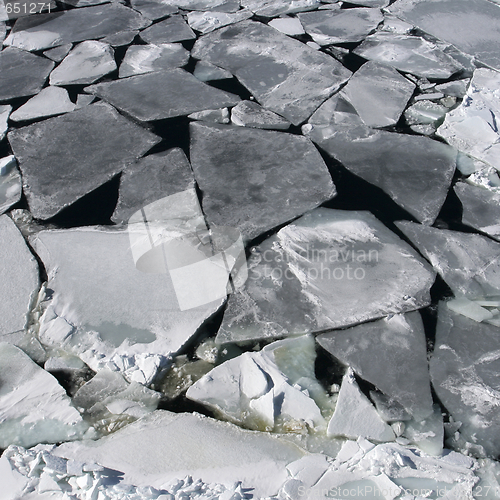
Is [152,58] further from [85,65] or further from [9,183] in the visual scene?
[9,183]

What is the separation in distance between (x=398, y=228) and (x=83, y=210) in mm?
1111

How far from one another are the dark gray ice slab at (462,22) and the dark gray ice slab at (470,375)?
1.66 metres

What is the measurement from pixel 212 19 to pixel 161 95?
37.2 inches

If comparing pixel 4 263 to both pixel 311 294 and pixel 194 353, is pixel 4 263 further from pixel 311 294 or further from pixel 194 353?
pixel 311 294

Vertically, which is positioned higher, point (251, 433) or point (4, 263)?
point (4, 263)

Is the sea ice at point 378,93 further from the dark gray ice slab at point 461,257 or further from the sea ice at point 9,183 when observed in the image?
the sea ice at point 9,183

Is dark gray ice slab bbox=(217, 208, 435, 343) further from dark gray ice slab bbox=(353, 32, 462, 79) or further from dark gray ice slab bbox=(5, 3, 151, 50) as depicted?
dark gray ice slab bbox=(5, 3, 151, 50)

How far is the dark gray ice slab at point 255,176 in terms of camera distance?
1.62 m

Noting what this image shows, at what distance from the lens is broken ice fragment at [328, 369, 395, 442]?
1115 millimetres

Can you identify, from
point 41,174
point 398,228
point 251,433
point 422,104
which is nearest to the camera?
point 251,433

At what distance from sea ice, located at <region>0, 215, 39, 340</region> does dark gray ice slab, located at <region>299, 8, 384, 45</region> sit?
1927 mm

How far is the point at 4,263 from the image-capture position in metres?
1.50

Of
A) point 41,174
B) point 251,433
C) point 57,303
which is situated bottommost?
point 251,433

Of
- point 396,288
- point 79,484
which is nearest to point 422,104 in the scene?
point 396,288
